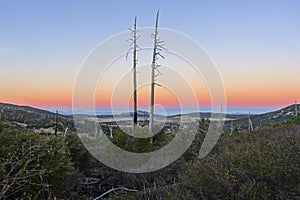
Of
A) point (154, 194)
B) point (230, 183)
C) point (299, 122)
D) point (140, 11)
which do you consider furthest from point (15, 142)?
point (299, 122)

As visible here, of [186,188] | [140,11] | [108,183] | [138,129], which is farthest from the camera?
[140,11]

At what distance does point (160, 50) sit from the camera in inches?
674

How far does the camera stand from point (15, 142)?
773 centimetres

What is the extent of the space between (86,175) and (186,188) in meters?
5.36

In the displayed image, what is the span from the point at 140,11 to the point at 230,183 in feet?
44.6

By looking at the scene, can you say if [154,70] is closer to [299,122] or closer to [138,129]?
[138,129]

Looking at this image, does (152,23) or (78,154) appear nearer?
(78,154)

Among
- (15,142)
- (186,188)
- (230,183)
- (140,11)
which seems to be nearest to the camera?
(230,183)

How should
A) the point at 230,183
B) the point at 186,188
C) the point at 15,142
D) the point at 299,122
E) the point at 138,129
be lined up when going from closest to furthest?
the point at 230,183, the point at 186,188, the point at 15,142, the point at 138,129, the point at 299,122

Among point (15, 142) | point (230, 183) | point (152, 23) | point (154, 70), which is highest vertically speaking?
point (152, 23)

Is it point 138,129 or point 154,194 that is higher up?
point 138,129

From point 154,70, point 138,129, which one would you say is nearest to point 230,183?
point 138,129

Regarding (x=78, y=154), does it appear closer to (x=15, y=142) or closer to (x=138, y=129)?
(x=138, y=129)

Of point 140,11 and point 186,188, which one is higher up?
point 140,11
